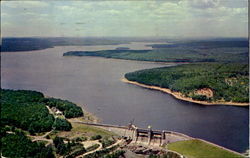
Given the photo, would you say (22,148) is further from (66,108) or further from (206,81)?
(206,81)

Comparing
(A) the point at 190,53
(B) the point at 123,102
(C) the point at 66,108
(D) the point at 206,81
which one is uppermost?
(A) the point at 190,53

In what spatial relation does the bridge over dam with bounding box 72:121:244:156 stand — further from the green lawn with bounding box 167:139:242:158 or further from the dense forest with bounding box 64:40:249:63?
the dense forest with bounding box 64:40:249:63

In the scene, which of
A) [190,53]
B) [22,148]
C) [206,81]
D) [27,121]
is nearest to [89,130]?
[27,121]

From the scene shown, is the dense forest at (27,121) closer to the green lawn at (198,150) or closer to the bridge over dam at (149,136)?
the bridge over dam at (149,136)

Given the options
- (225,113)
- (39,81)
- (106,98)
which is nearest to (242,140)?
(225,113)

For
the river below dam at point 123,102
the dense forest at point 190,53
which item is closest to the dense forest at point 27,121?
the river below dam at point 123,102

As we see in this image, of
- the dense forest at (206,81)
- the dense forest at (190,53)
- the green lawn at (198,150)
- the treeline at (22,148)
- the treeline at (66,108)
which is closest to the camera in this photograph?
the green lawn at (198,150)
